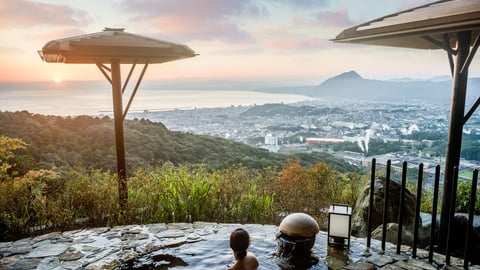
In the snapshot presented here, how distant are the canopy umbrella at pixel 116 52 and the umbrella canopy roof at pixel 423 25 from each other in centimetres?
249

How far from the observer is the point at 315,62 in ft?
38.8

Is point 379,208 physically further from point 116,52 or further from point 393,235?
point 116,52

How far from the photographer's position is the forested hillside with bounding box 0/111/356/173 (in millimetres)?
8797

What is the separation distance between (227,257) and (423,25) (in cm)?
336

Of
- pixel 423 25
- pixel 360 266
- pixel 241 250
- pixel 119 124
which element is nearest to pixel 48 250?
pixel 119 124

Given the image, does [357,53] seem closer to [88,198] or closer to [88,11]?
[88,11]

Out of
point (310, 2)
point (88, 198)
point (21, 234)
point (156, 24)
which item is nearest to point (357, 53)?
point (310, 2)

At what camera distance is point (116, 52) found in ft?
15.1

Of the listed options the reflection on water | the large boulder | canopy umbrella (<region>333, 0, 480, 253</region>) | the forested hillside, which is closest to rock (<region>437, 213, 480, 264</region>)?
canopy umbrella (<region>333, 0, 480, 253</region>)

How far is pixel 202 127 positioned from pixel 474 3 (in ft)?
28.4

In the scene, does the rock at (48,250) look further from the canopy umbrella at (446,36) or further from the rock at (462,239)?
the rock at (462,239)

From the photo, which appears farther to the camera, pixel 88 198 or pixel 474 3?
pixel 88 198

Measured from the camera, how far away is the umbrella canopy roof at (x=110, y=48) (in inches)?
175

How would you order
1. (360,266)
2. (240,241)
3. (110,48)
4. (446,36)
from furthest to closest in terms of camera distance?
1. (110,48)
2. (446,36)
3. (360,266)
4. (240,241)
